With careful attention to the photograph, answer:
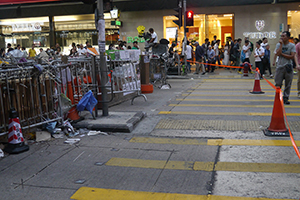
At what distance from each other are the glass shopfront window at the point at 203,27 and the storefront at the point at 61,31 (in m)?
4.33

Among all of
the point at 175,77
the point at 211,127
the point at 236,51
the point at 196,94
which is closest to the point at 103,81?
the point at 211,127

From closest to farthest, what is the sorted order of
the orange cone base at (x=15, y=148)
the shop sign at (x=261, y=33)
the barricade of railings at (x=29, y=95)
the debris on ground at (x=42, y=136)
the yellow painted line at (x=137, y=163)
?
the yellow painted line at (x=137, y=163) → the orange cone base at (x=15, y=148) → the barricade of railings at (x=29, y=95) → the debris on ground at (x=42, y=136) → the shop sign at (x=261, y=33)

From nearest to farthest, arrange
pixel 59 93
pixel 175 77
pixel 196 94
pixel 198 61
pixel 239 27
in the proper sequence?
1. pixel 59 93
2. pixel 196 94
3. pixel 175 77
4. pixel 198 61
5. pixel 239 27

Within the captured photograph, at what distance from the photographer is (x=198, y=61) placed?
65.7 feet

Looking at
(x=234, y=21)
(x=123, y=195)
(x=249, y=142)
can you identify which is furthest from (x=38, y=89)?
(x=234, y=21)

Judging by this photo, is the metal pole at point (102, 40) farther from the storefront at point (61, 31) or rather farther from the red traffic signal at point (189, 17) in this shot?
the storefront at point (61, 31)

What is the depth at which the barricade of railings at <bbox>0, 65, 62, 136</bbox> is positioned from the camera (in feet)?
19.2

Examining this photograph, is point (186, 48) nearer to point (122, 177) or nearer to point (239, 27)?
point (239, 27)

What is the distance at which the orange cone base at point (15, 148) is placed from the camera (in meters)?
5.54

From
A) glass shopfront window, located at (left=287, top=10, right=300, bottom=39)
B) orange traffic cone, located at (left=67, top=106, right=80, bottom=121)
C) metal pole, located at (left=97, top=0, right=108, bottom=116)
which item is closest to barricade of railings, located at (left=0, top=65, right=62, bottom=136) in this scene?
orange traffic cone, located at (left=67, top=106, right=80, bottom=121)

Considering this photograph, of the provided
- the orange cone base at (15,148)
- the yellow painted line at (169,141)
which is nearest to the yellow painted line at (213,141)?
the yellow painted line at (169,141)

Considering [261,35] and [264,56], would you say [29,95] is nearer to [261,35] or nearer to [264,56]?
[264,56]

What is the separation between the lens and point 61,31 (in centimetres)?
2673

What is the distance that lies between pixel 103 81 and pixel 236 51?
15219 millimetres
